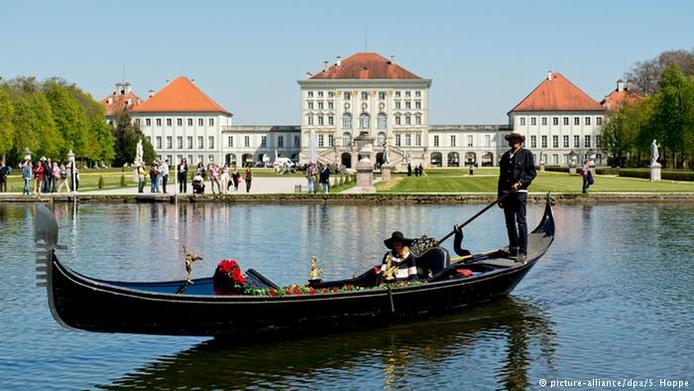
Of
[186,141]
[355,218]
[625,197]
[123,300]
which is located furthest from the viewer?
[186,141]

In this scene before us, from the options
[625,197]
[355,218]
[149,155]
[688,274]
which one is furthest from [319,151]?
[688,274]

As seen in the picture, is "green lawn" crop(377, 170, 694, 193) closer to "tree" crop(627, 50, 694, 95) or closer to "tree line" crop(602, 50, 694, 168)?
"tree line" crop(602, 50, 694, 168)

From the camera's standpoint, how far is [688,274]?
2005cm

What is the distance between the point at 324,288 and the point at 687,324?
5.47m

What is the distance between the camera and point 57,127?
325 ft

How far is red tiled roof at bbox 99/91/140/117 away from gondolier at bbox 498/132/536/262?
5829 inches

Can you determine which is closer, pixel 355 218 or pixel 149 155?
pixel 355 218

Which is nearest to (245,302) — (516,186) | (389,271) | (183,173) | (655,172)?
(389,271)

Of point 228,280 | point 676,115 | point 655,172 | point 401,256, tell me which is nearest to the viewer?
point 228,280

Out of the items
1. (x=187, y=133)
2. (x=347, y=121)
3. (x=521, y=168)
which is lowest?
(x=521, y=168)

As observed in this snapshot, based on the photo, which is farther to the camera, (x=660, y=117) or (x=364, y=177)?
(x=660, y=117)

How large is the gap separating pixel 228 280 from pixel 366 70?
5624 inches

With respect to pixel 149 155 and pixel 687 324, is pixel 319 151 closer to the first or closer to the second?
pixel 149 155

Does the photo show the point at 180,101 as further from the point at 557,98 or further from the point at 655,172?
the point at 655,172
